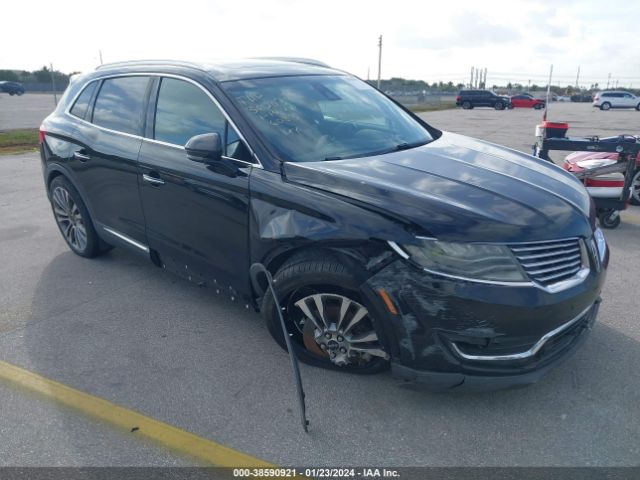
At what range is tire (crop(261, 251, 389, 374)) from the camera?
2.82 meters

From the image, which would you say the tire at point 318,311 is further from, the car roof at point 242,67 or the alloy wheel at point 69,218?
the alloy wheel at point 69,218

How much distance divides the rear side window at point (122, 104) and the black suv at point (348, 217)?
0.06ft

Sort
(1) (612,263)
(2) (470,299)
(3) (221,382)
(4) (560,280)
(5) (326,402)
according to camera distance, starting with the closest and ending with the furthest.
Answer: (2) (470,299), (4) (560,280), (5) (326,402), (3) (221,382), (1) (612,263)

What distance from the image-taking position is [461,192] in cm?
276

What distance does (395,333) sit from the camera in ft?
8.72

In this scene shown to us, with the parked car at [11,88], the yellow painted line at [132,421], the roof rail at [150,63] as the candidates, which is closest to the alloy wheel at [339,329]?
the yellow painted line at [132,421]

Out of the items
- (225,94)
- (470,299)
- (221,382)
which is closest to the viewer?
(470,299)

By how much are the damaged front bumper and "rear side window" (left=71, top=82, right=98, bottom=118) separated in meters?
3.39

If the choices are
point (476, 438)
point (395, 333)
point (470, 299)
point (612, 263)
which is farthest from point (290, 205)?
point (612, 263)

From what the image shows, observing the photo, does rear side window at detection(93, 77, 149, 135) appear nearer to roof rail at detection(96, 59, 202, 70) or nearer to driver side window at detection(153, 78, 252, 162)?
roof rail at detection(96, 59, 202, 70)

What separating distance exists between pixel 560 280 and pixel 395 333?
86 centimetres

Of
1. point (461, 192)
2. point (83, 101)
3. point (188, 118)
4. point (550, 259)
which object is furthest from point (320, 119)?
point (83, 101)

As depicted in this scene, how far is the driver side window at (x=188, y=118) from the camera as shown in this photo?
3320 mm

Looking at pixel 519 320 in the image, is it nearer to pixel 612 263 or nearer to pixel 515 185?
pixel 515 185
